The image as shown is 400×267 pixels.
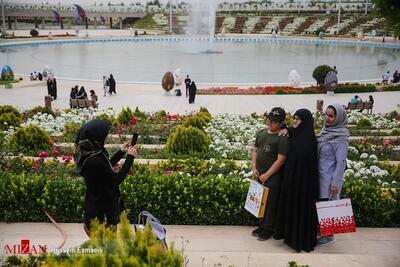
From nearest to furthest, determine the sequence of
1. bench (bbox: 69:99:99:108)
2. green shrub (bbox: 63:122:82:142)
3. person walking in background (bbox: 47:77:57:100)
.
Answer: green shrub (bbox: 63:122:82:142), bench (bbox: 69:99:99:108), person walking in background (bbox: 47:77:57:100)

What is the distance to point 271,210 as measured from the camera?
15.6 feet

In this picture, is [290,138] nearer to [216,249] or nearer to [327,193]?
[327,193]

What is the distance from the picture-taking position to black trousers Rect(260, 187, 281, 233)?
15.4 feet

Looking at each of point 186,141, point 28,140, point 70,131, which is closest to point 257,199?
point 186,141

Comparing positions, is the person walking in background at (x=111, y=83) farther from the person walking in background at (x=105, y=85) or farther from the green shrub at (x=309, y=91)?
the green shrub at (x=309, y=91)

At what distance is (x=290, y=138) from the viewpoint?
455 cm

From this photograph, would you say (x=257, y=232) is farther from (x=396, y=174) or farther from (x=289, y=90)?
(x=289, y=90)

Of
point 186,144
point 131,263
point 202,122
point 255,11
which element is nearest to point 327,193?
point 131,263

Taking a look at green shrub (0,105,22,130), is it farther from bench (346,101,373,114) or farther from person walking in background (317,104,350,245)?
bench (346,101,373,114)

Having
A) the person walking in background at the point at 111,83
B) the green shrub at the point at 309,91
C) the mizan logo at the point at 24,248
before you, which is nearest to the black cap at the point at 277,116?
the mizan logo at the point at 24,248

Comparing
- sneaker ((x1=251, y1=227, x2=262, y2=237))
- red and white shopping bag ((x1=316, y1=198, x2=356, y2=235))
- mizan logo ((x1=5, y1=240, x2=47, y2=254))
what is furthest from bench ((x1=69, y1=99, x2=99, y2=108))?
red and white shopping bag ((x1=316, y1=198, x2=356, y2=235))

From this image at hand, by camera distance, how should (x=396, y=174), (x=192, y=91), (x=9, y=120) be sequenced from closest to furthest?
(x=396, y=174), (x=9, y=120), (x=192, y=91)

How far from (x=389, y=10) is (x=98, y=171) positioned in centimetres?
299

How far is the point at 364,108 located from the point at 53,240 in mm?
13181
